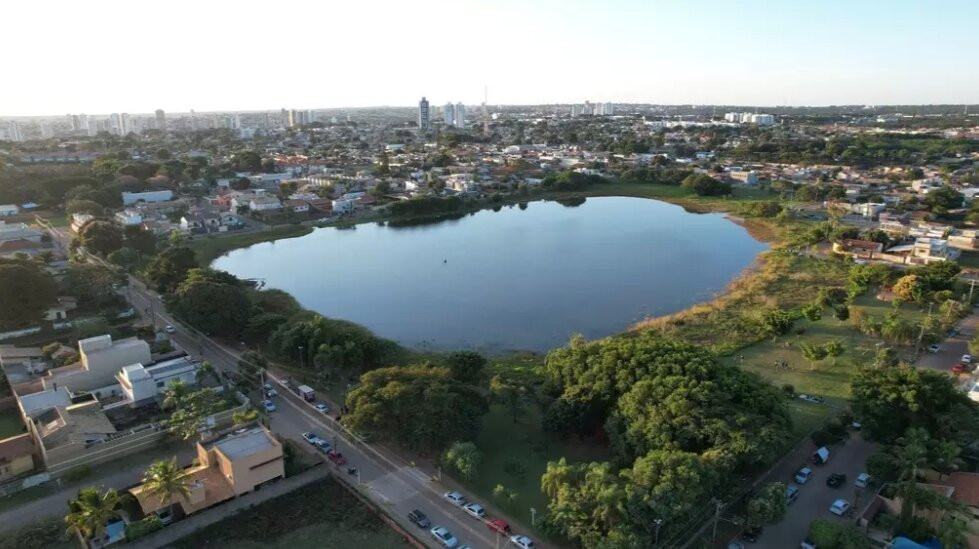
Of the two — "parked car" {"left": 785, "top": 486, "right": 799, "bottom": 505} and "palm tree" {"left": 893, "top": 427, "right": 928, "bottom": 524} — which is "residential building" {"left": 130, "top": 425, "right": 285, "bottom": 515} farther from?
"palm tree" {"left": 893, "top": 427, "right": 928, "bottom": 524}

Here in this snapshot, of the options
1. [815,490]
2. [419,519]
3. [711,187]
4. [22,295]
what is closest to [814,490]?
[815,490]

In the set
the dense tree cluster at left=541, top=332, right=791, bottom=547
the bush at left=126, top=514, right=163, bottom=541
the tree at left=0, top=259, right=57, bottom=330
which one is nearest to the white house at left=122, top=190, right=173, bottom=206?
the tree at left=0, top=259, right=57, bottom=330

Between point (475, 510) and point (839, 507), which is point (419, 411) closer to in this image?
point (475, 510)

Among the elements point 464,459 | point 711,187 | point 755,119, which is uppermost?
point 755,119

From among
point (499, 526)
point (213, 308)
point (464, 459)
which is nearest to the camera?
point (499, 526)

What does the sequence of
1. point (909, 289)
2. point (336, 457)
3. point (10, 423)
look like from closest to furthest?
1. point (336, 457)
2. point (10, 423)
3. point (909, 289)

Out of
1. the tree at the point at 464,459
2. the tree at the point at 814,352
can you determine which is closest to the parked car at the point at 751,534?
the tree at the point at 464,459

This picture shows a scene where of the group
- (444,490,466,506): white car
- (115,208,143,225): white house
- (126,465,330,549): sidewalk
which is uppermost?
(115,208,143,225): white house
